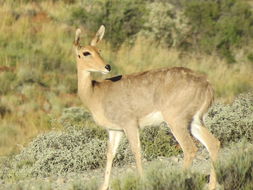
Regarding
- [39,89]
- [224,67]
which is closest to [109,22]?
[224,67]

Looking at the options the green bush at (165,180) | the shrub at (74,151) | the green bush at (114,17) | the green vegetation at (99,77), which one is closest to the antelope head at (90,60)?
the green vegetation at (99,77)

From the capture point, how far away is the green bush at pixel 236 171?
8266 mm

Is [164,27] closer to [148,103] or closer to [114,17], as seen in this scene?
[114,17]

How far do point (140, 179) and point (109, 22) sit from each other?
53.9ft

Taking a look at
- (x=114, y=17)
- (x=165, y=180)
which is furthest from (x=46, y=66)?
(x=165, y=180)

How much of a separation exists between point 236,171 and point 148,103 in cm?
202

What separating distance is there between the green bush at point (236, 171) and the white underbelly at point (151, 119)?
1.41m

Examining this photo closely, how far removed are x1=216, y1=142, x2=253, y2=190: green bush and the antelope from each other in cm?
96

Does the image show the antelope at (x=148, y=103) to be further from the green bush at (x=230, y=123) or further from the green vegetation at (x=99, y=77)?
the green bush at (x=230, y=123)

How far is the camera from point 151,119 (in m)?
9.90

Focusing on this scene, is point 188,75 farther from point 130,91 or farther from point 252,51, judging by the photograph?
point 252,51

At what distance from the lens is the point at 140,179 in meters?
7.89

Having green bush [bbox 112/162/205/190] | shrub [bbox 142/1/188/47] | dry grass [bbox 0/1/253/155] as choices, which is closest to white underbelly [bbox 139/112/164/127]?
green bush [bbox 112/162/205/190]

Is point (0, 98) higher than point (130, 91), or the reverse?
point (130, 91)
